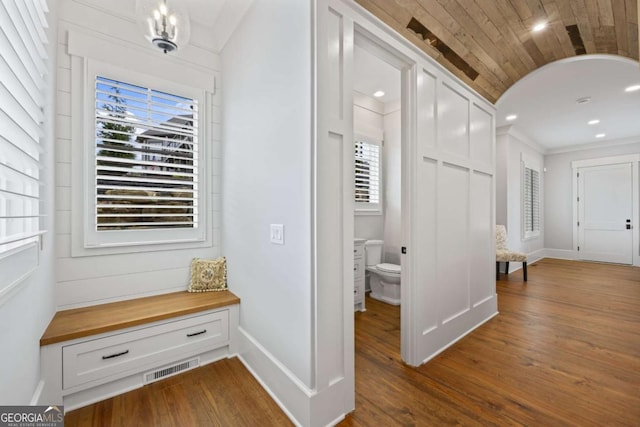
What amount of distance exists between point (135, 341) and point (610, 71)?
5.79 metres

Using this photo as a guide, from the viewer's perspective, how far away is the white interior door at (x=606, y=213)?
6.18 meters

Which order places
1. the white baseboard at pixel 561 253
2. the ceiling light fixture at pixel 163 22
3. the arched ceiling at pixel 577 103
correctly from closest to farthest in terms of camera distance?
the ceiling light fixture at pixel 163 22
the arched ceiling at pixel 577 103
the white baseboard at pixel 561 253

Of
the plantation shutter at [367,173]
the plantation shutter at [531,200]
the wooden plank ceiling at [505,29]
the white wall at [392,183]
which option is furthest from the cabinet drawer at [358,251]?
the plantation shutter at [531,200]

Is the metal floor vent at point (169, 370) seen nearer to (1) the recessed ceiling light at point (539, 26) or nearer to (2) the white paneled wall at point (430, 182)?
(2) the white paneled wall at point (430, 182)

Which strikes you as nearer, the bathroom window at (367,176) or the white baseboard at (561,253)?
the bathroom window at (367,176)

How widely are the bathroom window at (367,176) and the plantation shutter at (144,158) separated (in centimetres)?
219

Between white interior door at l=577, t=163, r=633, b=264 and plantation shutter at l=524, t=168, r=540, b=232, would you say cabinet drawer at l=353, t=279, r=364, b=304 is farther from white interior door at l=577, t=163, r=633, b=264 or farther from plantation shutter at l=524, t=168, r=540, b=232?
white interior door at l=577, t=163, r=633, b=264

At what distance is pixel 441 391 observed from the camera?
1.85m

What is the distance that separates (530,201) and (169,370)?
797 cm

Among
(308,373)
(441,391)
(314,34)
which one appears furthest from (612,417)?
(314,34)

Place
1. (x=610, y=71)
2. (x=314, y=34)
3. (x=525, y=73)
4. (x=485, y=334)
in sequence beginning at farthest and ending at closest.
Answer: (x=610, y=71)
(x=525, y=73)
(x=485, y=334)
(x=314, y=34)

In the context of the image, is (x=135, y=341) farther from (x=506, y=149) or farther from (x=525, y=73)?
(x=506, y=149)

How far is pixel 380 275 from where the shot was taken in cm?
362

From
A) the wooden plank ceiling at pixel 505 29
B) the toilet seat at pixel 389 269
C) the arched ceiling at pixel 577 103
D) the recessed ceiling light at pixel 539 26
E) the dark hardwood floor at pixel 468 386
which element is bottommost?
the dark hardwood floor at pixel 468 386
